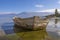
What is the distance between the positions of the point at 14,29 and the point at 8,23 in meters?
0.13

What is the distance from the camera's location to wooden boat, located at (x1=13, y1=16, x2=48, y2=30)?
5.50ft

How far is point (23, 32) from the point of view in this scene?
170cm

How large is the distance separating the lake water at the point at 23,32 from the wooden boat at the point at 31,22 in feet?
→ 0.21

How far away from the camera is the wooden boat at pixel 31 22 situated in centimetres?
168

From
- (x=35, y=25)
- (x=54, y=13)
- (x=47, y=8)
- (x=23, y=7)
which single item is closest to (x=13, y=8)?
(x=23, y=7)

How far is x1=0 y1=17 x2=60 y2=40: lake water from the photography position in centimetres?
166

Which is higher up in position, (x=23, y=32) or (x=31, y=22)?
(x=31, y=22)

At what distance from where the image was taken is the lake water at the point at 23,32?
5.44 ft

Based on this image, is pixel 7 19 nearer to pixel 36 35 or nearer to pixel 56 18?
pixel 36 35

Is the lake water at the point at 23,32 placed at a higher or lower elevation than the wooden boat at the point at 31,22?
lower

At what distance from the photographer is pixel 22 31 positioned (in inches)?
66.7

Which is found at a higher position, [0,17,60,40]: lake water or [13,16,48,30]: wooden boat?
[13,16,48,30]: wooden boat

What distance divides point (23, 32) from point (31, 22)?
7.7 inches

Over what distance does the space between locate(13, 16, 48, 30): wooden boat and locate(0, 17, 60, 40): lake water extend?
0.06m
